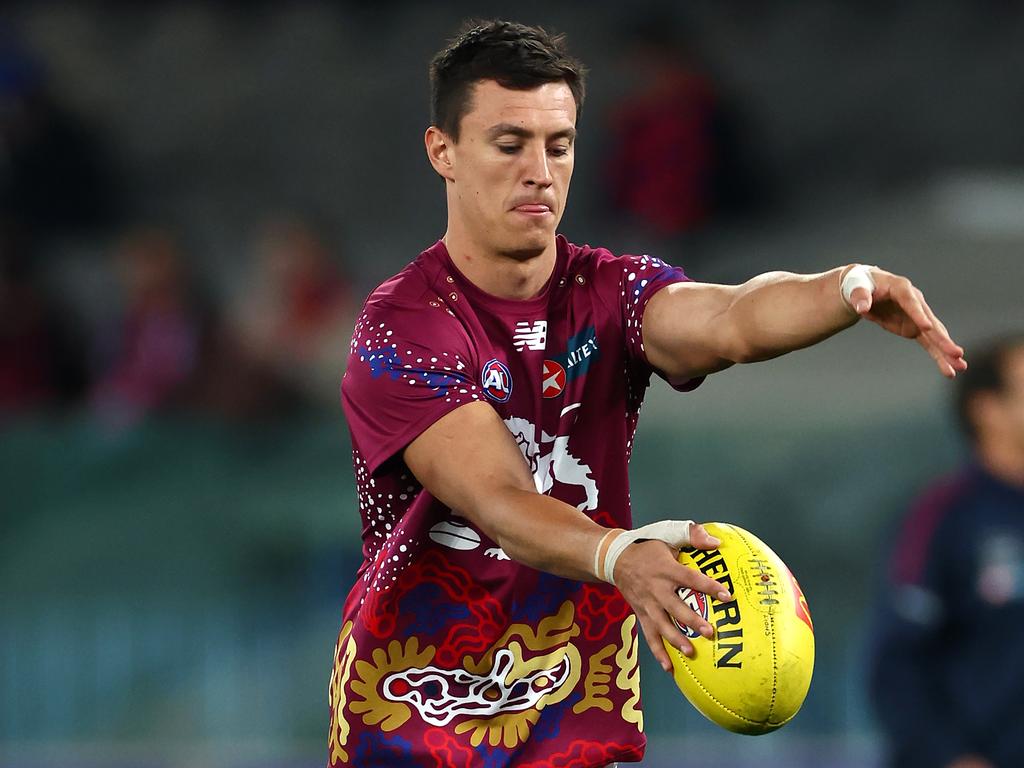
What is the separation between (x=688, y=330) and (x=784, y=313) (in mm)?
307

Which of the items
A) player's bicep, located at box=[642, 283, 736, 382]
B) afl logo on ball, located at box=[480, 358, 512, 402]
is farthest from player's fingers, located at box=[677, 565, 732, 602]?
afl logo on ball, located at box=[480, 358, 512, 402]

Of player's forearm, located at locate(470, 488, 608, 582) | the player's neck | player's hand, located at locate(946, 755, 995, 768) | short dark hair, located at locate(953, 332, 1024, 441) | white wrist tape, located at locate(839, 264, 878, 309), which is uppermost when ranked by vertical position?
the player's neck

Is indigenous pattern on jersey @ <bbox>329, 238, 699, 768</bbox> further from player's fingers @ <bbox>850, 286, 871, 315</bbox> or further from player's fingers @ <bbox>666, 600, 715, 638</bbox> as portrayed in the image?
player's fingers @ <bbox>666, 600, 715, 638</bbox>

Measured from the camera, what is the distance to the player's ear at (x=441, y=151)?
14.8ft

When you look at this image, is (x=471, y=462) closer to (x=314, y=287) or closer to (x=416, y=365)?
(x=416, y=365)

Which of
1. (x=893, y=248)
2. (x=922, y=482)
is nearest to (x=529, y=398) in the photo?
(x=922, y=482)

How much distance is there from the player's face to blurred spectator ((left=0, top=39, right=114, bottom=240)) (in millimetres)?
8235

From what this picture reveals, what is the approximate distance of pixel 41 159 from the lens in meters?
12.4

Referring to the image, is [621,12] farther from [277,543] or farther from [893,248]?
[277,543]

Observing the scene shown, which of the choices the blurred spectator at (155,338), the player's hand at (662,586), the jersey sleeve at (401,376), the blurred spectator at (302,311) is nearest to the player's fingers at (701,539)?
the player's hand at (662,586)

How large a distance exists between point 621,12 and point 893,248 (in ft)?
11.0

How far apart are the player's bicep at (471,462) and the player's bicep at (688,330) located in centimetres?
51

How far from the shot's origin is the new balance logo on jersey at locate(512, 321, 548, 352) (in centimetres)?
446

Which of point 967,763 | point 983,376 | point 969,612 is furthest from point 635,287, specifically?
point 967,763
